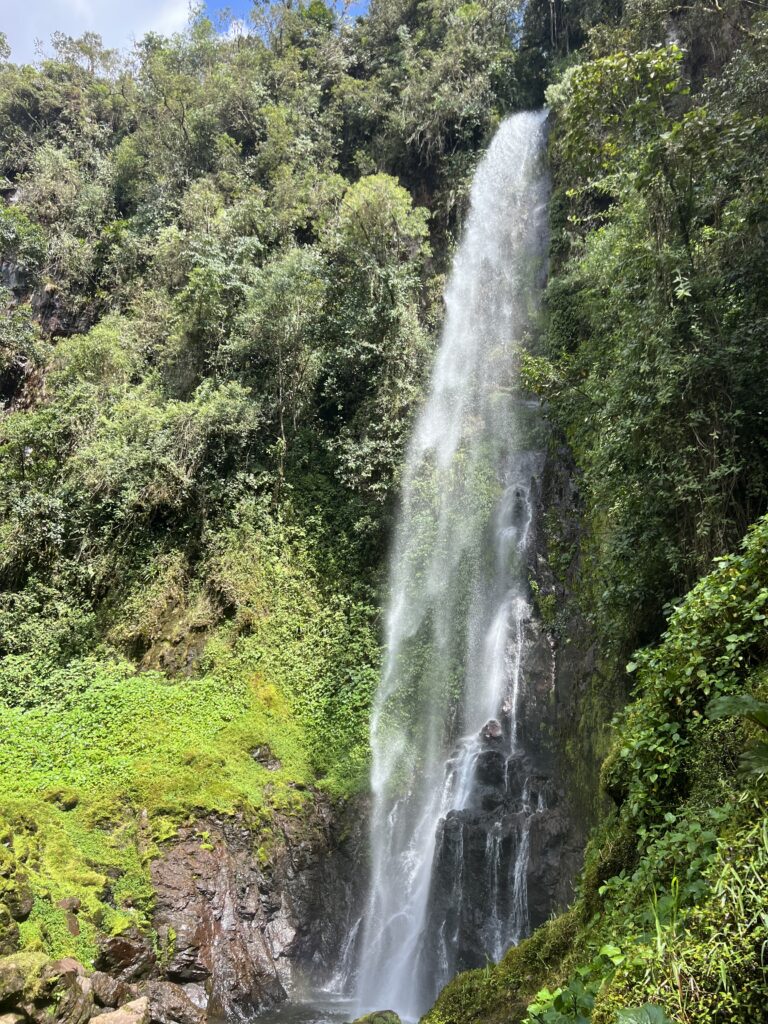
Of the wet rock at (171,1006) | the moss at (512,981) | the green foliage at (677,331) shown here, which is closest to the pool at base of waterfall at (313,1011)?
the wet rock at (171,1006)

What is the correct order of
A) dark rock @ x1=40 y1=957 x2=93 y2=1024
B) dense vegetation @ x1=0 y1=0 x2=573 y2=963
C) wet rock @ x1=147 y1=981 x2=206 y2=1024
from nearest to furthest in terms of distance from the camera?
dark rock @ x1=40 y1=957 x2=93 y2=1024
wet rock @ x1=147 y1=981 x2=206 y2=1024
dense vegetation @ x1=0 y1=0 x2=573 y2=963

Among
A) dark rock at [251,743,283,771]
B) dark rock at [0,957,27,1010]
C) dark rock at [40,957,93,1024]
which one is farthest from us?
dark rock at [251,743,283,771]

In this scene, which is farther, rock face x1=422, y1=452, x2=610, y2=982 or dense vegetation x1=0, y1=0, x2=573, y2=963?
dense vegetation x1=0, y1=0, x2=573, y2=963

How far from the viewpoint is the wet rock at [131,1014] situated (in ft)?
20.1

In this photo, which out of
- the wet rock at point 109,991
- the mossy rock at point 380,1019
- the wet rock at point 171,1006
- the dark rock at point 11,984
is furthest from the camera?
the wet rock at point 171,1006

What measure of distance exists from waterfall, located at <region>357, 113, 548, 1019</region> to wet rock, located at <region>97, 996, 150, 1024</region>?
3.28 metres

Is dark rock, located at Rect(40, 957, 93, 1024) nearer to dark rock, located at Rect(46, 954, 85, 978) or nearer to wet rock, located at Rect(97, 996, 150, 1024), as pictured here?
dark rock, located at Rect(46, 954, 85, 978)

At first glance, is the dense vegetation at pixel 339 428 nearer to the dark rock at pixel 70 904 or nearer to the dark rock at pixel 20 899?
the dark rock at pixel 20 899

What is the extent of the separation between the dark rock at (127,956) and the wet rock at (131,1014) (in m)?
0.46

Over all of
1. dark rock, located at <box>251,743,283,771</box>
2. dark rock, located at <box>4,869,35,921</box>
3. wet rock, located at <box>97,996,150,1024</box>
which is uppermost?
dark rock, located at <box>251,743,283,771</box>

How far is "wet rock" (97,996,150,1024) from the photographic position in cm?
614

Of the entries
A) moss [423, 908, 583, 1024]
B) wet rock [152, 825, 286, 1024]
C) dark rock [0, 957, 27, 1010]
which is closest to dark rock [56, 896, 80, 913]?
wet rock [152, 825, 286, 1024]

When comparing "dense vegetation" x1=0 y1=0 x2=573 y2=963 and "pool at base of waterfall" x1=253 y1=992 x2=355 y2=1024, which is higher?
"dense vegetation" x1=0 y1=0 x2=573 y2=963

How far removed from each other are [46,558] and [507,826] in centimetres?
1082
